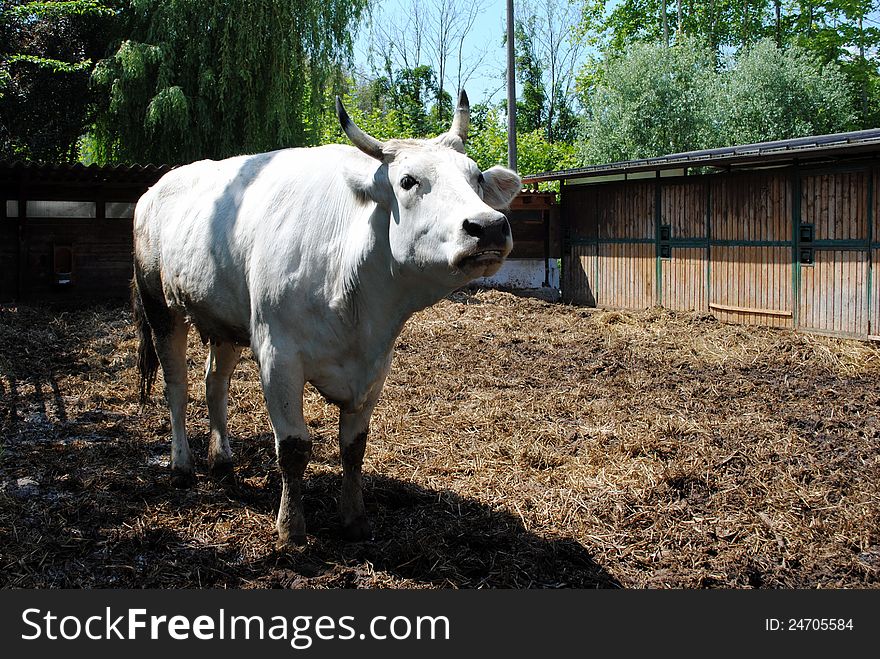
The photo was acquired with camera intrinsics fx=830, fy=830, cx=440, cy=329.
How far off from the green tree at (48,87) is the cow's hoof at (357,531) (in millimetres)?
16619

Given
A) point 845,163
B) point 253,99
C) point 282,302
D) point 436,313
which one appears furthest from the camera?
point 253,99

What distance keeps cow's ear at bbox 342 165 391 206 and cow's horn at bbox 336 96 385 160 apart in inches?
3.0

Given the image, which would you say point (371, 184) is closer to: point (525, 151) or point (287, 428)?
point (287, 428)

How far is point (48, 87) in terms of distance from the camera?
18953 mm

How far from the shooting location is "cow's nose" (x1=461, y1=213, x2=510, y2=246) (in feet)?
10.6

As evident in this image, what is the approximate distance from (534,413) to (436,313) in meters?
6.39

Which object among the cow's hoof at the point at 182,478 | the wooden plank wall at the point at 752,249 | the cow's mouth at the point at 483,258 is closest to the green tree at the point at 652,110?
the wooden plank wall at the point at 752,249

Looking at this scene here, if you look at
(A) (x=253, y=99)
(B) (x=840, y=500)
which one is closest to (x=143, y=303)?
(B) (x=840, y=500)

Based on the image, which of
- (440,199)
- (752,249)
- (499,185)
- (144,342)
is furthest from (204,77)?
(440,199)

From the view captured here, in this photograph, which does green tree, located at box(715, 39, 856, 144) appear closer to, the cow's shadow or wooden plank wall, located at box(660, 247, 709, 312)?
wooden plank wall, located at box(660, 247, 709, 312)

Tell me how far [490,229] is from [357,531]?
1861 mm

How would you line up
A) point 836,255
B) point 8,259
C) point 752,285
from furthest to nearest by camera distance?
point 8,259, point 752,285, point 836,255

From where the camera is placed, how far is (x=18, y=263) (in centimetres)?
1305

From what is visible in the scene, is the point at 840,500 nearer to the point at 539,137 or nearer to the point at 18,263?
the point at 18,263
